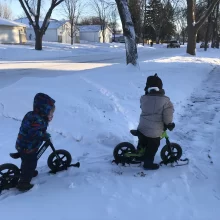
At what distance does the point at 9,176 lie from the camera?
13.5ft

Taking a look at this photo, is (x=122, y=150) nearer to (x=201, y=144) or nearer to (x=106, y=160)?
(x=106, y=160)

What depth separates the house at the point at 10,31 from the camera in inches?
1754

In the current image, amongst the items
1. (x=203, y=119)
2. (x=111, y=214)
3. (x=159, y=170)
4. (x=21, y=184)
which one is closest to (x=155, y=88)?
(x=159, y=170)

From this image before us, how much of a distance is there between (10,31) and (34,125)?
45.5 meters

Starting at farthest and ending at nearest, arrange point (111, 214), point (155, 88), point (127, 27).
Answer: point (127, 27) → point (155, 88) → point (111, 214)

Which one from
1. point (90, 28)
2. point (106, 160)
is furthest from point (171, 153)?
point (90, 28)

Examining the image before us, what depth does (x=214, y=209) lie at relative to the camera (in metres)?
3.67

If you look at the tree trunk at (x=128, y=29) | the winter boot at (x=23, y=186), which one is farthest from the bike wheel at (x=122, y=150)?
the tree trunk at (x=128, y=29)

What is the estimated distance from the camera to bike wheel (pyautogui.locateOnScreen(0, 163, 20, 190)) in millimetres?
4090

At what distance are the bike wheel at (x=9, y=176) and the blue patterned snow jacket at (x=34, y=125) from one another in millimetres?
273

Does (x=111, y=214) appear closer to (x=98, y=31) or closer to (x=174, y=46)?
(x=174, y=46)

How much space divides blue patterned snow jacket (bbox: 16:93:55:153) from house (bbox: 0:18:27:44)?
43.0 meters

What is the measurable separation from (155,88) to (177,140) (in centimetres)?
188

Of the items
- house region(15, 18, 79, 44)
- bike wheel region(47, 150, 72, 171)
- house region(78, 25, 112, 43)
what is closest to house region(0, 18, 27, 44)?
house region(15, 18, 79, 44)
